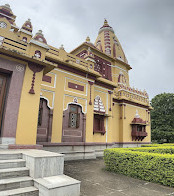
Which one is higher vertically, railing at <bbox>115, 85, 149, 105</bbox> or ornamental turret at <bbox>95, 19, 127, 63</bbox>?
ornamental turret at <bbox>95, 19, 127, 63</bbox>

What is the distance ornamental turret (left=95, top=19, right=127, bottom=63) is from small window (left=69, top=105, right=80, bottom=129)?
10.1m

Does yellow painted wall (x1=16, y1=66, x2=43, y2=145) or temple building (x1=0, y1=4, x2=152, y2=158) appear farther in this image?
temple building (x1=0, y1=4, x2=152, y2=158)

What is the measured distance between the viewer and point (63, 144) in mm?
9133

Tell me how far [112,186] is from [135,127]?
40.1ft

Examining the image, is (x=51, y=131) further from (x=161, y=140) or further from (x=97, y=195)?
(x=161, y=140)

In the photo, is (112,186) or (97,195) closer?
(97,195)

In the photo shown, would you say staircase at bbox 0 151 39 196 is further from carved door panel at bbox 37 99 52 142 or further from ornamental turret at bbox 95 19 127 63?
ornamental turret at bbox 95 19 127 63

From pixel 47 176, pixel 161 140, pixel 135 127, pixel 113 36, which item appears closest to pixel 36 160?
pixel 47 176

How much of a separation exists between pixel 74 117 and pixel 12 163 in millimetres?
6419

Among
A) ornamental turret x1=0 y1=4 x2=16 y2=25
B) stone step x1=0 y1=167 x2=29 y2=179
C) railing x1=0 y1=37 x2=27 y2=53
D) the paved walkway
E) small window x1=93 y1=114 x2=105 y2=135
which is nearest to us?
stone step x1=0 y1=167 x2=29 y2=179

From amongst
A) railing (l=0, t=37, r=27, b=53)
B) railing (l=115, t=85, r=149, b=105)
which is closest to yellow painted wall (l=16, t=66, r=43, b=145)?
railing (l=0, t=37, r=27, b=53)

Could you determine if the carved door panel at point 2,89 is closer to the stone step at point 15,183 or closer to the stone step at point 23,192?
the stone step at point 15,183

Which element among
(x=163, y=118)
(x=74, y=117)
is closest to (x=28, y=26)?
(x=74, y=117)

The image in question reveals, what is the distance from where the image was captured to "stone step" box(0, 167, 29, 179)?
3.52 m
